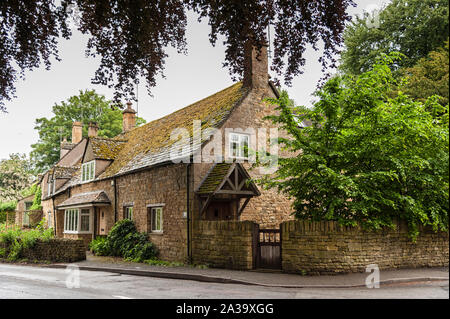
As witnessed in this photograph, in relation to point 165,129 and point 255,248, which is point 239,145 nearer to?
point 255,248

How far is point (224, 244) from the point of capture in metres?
14.3

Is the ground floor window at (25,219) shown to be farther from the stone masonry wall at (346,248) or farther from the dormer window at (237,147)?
the stone masonry wall at (346,248)

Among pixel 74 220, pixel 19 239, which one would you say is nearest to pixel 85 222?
pixel 74 220

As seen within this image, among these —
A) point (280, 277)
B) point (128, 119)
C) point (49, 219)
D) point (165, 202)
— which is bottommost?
point (280, 277)

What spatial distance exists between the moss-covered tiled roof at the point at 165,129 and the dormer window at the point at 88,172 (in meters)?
1.37

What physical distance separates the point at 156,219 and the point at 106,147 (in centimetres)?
943

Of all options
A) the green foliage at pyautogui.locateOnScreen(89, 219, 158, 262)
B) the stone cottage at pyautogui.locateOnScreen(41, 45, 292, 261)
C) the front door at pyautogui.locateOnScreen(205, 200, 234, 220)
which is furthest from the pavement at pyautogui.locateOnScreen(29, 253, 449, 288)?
the green foliage at pyautogui.locateOnScreen(89, 219, 158, 262)

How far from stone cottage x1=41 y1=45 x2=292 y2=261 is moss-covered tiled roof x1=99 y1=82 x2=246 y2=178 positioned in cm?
7

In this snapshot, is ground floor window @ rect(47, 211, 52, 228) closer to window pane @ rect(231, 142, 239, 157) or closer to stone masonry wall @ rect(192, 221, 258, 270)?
stone masonry wall @ rect(192, 221, 258, 270)

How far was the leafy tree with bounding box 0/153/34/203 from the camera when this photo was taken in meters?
49.3

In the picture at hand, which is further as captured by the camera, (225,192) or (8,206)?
(8,206)

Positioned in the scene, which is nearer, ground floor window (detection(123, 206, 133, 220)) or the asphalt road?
the asphalt road

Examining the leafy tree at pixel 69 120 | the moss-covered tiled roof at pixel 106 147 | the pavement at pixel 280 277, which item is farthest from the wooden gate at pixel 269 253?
the leafy tree at pixel 69 120

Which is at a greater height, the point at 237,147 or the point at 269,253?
the point at 237,147
